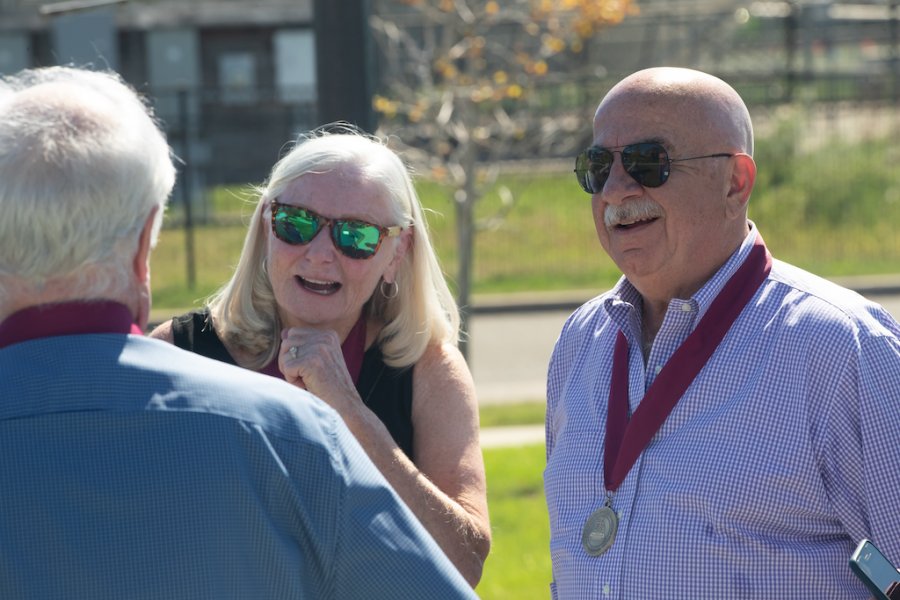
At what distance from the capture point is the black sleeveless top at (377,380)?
2.45 m

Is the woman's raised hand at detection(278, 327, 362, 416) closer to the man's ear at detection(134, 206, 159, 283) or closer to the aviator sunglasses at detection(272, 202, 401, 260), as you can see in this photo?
the aviator sunglasses at detection(272, 202, 401, 260)

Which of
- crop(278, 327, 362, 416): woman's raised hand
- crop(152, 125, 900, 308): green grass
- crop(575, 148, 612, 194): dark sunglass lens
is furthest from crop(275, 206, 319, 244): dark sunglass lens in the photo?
crop(152, 125, 900, 308): green grass

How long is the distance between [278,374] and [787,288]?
1.31 metres

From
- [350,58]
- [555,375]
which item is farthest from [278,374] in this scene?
[350,58]

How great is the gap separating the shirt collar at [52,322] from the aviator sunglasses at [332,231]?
1.05 metres

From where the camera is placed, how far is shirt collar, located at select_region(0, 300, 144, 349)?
1369 millimetres

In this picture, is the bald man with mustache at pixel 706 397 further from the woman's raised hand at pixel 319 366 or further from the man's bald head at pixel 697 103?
the woman's raised hand at pixel 319 366

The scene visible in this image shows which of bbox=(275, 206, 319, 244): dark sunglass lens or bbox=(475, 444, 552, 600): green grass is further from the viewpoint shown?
bbox=(475, 444, 552, 600): green grass

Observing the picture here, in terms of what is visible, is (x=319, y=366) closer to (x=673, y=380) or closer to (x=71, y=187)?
(x=673, y=380)

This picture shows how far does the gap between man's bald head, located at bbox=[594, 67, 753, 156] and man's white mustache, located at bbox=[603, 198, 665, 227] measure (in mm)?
212

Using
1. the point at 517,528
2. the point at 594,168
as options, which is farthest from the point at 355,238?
the point at 517,528

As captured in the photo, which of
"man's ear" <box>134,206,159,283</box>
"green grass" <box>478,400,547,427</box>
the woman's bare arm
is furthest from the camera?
"green grass" <box>478,400,547,427</box>

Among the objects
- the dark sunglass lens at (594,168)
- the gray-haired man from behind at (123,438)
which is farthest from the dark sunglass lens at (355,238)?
the gray-haired man from behind at (123,438)

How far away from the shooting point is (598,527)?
2.23 meters
